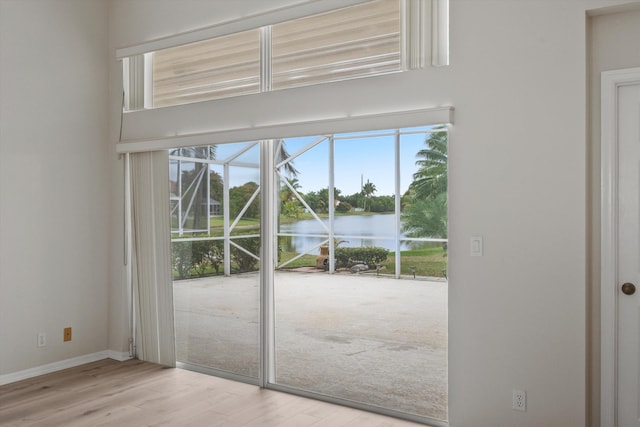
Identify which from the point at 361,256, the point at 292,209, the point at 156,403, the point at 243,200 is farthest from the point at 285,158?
the point at 156,403

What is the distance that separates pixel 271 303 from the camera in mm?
4148

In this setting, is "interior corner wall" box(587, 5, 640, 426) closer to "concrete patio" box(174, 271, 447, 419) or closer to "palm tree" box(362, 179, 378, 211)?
"concrete patio" box(174, 271, 447, 419)

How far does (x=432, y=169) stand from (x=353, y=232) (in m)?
0.70

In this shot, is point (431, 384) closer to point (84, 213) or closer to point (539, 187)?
point (539, 187)

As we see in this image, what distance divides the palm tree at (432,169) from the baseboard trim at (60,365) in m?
3.18

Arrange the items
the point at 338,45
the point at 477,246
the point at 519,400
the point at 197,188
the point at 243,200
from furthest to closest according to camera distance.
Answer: the point at 197,188 → the point at 243,200 → the point at 338,45 → the point at 477,246 → the point at 519,400

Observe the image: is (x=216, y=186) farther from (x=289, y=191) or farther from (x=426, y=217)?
(x=426, y=217)

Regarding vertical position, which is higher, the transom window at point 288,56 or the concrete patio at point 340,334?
the transom window at point 288,56

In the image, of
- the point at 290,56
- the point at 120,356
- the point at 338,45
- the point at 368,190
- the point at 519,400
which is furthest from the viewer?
the point at 120,356

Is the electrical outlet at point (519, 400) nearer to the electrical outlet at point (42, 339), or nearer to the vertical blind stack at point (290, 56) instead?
the vertical blind stack at point (290, 56)

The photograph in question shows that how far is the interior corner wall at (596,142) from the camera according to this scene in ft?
9.64

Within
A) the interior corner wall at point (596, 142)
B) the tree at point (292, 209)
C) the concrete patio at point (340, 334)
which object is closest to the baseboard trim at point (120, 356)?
the concrete patio at point (340, 334)

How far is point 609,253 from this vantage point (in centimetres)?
291

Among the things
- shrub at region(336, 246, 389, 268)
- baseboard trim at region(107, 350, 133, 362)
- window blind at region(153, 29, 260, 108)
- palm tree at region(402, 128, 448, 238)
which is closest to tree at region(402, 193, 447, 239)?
palm tree at region(402, 128, 448, 238)
